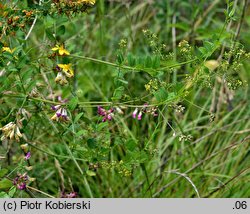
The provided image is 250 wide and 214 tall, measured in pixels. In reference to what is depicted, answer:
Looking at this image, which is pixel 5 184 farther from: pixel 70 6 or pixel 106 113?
pixel 70 6

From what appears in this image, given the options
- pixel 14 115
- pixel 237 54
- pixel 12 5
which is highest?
pixel 12 5

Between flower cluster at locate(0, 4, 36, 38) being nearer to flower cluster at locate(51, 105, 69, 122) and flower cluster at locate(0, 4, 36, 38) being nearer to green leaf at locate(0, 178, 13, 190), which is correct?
flower cluster at locate(51, 105, 69, 122)

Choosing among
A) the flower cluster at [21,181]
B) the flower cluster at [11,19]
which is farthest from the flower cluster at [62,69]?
the flower cluster at [21,181]

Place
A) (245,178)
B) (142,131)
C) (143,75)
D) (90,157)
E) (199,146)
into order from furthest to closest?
1. (143,75)
2. (142,131)
3. (199,146)
4. (245,178)
5. (90,157)

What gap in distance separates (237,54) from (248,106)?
4.04 ft

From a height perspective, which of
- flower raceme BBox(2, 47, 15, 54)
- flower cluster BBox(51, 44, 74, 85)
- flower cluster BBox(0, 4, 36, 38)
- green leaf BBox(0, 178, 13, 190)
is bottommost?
green leaf BBox(0, 178, 13, 190)

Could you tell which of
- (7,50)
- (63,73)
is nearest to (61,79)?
(63,73)

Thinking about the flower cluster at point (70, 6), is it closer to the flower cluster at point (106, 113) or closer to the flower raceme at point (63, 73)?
the flower raceme at point (63, 73)

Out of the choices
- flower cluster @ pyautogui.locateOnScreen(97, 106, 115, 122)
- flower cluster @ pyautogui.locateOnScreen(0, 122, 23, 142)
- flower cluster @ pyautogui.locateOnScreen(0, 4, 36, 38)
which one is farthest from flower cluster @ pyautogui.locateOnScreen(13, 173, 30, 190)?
flower cluster @ pyautogui.locateOnScreen(0, 4, 36, 38)

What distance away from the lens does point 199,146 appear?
2361 mm

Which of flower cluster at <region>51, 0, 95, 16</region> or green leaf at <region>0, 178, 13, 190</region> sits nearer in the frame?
flower cluster at <region>51, 0, 95, 16</region>

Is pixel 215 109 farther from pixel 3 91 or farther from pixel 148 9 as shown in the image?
pixel 3 91
